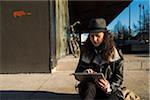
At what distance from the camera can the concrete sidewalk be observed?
28.1 ft

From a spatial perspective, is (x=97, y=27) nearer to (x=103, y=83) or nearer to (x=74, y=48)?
(x=103, y=83)

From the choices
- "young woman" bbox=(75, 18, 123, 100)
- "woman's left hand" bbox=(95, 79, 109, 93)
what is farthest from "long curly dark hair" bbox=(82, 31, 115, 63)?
"woman's left hand" bbox=(95, 79, 109, 93)

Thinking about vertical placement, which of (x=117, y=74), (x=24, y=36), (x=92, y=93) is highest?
(x=24, y=36)

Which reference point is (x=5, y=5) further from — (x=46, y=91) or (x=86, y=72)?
(x=86, y=72)

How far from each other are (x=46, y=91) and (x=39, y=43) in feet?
11.0

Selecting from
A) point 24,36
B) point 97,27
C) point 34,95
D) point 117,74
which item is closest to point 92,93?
point 117,74

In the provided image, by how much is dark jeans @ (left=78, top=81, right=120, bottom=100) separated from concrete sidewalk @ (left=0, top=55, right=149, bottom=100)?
2.14m

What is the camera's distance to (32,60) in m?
12.4

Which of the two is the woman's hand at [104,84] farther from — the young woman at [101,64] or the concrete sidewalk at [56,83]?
the concrete sidewalk at [56,83]

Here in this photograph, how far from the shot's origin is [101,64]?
614 cm

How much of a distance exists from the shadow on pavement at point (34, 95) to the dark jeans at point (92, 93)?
83.2 inches

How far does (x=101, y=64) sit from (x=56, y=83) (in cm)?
428

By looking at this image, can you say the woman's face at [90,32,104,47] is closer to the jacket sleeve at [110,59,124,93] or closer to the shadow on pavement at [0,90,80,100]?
the jacket sleeve at [110,59,124,93]

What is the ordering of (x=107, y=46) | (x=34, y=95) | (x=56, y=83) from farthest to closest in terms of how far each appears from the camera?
(x=56, y=83)
(x=34, y=95)
(x=107, y=46)
